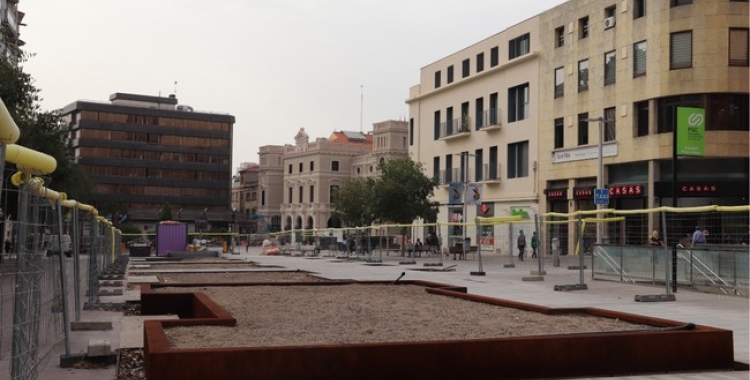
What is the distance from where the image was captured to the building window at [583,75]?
46.8 m

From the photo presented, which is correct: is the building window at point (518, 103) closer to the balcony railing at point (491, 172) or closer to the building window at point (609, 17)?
the balcony railing at point (491, 172)

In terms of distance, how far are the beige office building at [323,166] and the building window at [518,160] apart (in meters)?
50.6

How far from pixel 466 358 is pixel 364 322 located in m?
3.14

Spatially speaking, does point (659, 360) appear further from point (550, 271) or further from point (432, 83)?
point (432, 83)

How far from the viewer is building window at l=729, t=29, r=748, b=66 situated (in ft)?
128

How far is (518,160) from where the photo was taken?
53.8 m

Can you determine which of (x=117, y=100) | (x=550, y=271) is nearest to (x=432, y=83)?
(x=550, y=271)

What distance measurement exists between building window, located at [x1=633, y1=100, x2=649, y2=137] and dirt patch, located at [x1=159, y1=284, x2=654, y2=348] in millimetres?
29988

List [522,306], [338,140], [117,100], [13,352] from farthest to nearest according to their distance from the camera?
1. [117,100]
2. [338,140]
3. [522,306]
4. [13,352]

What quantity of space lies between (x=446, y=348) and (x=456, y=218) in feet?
175

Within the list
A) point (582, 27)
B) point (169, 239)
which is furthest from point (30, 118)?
point (582, 27)

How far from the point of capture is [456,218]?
60.7m

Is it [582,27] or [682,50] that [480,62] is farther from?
[682,50]

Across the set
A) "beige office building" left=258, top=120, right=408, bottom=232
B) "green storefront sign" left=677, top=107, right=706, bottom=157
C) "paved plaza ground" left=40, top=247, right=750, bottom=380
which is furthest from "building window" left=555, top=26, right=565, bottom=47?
"beige office building" left=258, top=120, right=408, bottom=232
